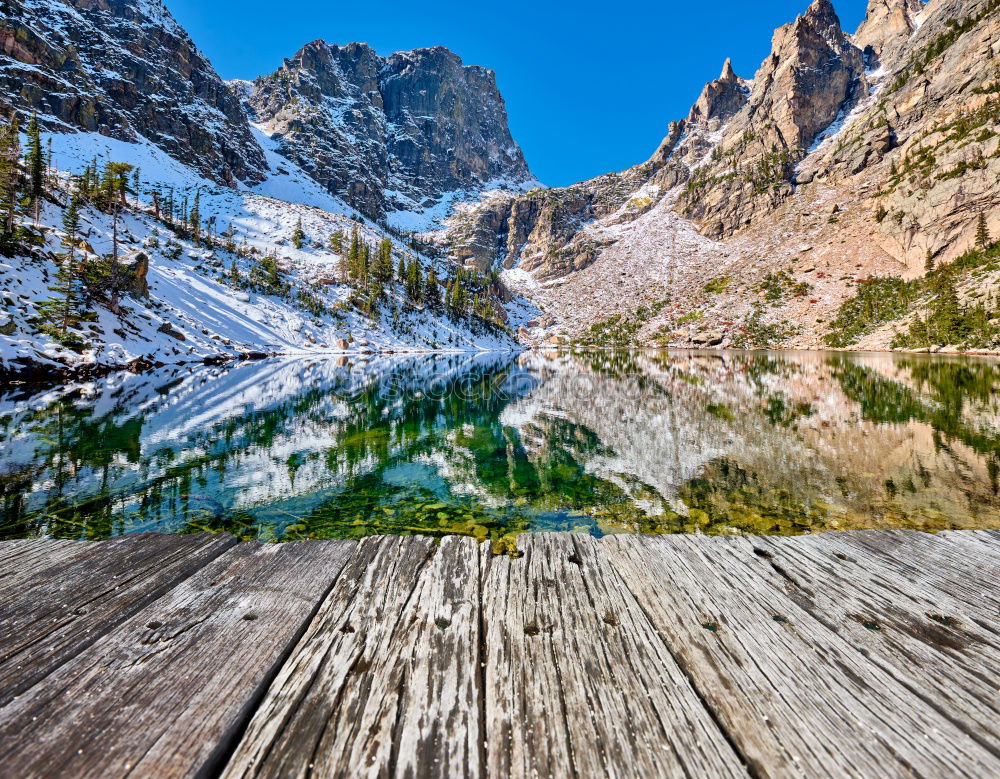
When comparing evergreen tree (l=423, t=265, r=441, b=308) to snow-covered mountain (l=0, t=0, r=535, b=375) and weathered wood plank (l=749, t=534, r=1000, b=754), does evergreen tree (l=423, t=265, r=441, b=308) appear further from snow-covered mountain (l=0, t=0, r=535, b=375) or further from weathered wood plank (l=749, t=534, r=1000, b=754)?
weathered wood plank (l=749, t=534, r=1000, b=754)

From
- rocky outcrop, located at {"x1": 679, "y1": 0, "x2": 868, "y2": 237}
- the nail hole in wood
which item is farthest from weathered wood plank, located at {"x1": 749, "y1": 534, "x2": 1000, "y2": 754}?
rocky outcrop, located at {"x1": 679, "y1": 0, "x2": 868, "y2": 237}

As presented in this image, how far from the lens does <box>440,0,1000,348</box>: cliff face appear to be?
78.3 meters

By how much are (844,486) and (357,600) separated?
395 inches

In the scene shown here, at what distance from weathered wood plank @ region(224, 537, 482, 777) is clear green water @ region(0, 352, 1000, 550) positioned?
257 cm

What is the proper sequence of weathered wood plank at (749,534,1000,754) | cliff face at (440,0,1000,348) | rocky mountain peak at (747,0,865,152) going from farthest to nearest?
rocky mountain peak at (747,0,865,152)
cliff face at (440,0,1000,348)
weathered wood plank at (749,534,1000,754)

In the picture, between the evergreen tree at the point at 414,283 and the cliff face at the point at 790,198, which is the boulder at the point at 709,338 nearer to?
the cliff face at the point at 790,198

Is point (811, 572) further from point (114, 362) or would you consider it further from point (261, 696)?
point (114, 362)

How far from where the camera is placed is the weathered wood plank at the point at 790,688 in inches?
66.4

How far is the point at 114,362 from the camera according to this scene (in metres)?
28.2

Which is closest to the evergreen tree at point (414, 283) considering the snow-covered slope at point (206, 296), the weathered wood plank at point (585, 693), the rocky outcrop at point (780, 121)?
the snow-covered slope at point (206, 296)

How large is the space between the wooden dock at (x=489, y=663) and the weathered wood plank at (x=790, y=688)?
0.01 metres

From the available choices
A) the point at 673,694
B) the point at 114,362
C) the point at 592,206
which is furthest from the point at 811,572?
the point at 592,206

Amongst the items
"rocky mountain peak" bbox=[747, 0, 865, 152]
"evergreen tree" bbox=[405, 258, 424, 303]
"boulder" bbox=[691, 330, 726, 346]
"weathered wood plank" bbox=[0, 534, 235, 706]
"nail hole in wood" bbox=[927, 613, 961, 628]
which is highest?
"rocky mountain peak" bbox=[747, 0, 865, 152]

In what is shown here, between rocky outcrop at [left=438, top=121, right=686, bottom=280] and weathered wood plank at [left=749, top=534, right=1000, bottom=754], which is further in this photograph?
rocky outcrop at [left=438, top=121, right=686, bottom=280]
